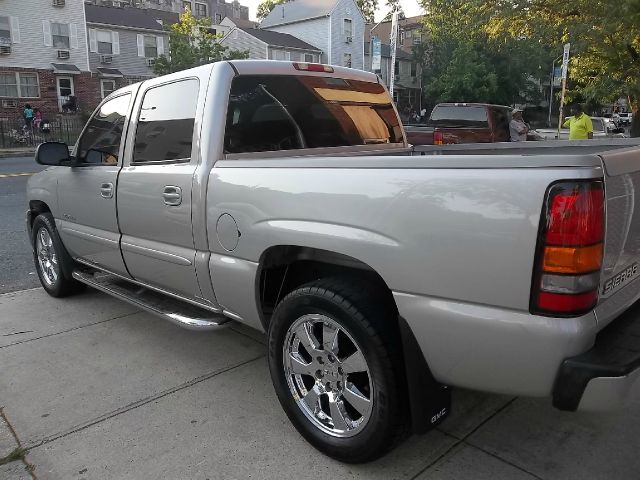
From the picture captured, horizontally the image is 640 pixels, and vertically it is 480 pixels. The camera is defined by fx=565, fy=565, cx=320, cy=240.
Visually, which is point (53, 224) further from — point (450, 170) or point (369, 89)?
point (450, 170)

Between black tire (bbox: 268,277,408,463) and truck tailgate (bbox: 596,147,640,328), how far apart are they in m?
0.82

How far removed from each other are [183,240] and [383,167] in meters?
1.50

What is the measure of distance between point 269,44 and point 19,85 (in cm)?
1721

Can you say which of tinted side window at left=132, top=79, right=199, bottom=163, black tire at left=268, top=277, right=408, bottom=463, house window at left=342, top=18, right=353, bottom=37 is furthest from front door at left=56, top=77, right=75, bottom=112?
black tire at left=268, top=277, right=408, bottom=463

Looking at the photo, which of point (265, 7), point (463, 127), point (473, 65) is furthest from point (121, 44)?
point (265, 7)

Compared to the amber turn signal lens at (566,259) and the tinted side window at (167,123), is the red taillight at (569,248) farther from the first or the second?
the tinted side window at (167,123)

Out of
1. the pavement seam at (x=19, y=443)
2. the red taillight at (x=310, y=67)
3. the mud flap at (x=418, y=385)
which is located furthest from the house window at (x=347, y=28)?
the mud flap at (x=418, y=385)

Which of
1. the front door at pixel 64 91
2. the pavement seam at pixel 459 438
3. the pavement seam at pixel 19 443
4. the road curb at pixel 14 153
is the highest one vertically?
the front door at pixel 64 91

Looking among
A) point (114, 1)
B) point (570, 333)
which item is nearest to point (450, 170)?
point (570, 333)

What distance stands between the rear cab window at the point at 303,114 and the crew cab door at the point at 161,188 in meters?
0.29

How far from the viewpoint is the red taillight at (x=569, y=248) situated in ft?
6.16

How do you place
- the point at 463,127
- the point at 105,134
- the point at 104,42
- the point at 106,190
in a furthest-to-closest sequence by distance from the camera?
the point at 104,42, the point at 463,127, the point at 105,134, the point at 106,190

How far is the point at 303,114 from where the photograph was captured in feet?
12.1

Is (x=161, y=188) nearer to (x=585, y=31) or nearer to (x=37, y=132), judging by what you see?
(x=585, y=31)
